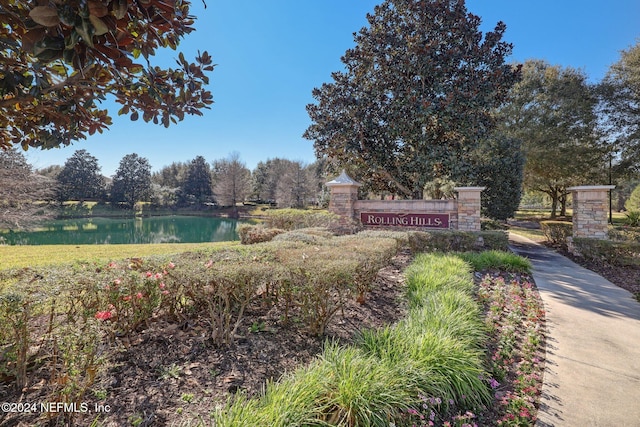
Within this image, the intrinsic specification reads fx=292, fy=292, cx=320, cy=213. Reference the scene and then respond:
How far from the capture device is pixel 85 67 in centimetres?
121

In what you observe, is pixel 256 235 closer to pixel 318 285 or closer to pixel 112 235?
pixel 318 285

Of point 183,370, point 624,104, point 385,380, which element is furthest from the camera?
point 624,104

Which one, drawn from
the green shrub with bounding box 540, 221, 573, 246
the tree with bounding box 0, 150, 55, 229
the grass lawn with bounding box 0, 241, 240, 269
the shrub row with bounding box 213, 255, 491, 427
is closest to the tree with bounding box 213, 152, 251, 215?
the tree with bounding box 0, 150, 55, 229

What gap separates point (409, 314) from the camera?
3.13m

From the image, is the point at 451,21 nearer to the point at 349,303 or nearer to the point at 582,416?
the point at 349,303

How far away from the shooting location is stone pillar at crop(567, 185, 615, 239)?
773 centimetres

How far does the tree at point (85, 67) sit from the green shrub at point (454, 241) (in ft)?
17.6

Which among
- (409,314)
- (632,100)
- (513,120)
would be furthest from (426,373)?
(632,100)

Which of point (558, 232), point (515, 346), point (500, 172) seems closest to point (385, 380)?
point (515, 346)

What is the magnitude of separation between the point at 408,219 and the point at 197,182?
39.6 metres

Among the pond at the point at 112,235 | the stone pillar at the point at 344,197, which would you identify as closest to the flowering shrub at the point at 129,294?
the stone pillar at the point at 344,197

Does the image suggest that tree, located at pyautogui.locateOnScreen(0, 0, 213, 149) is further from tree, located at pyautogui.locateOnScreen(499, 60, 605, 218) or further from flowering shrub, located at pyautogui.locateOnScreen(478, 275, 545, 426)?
tree, located at pyautogui.locateOnScreen(499, 60, 605, 218)

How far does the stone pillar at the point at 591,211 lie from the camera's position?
304 inches

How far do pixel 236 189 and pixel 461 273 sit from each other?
112ft
